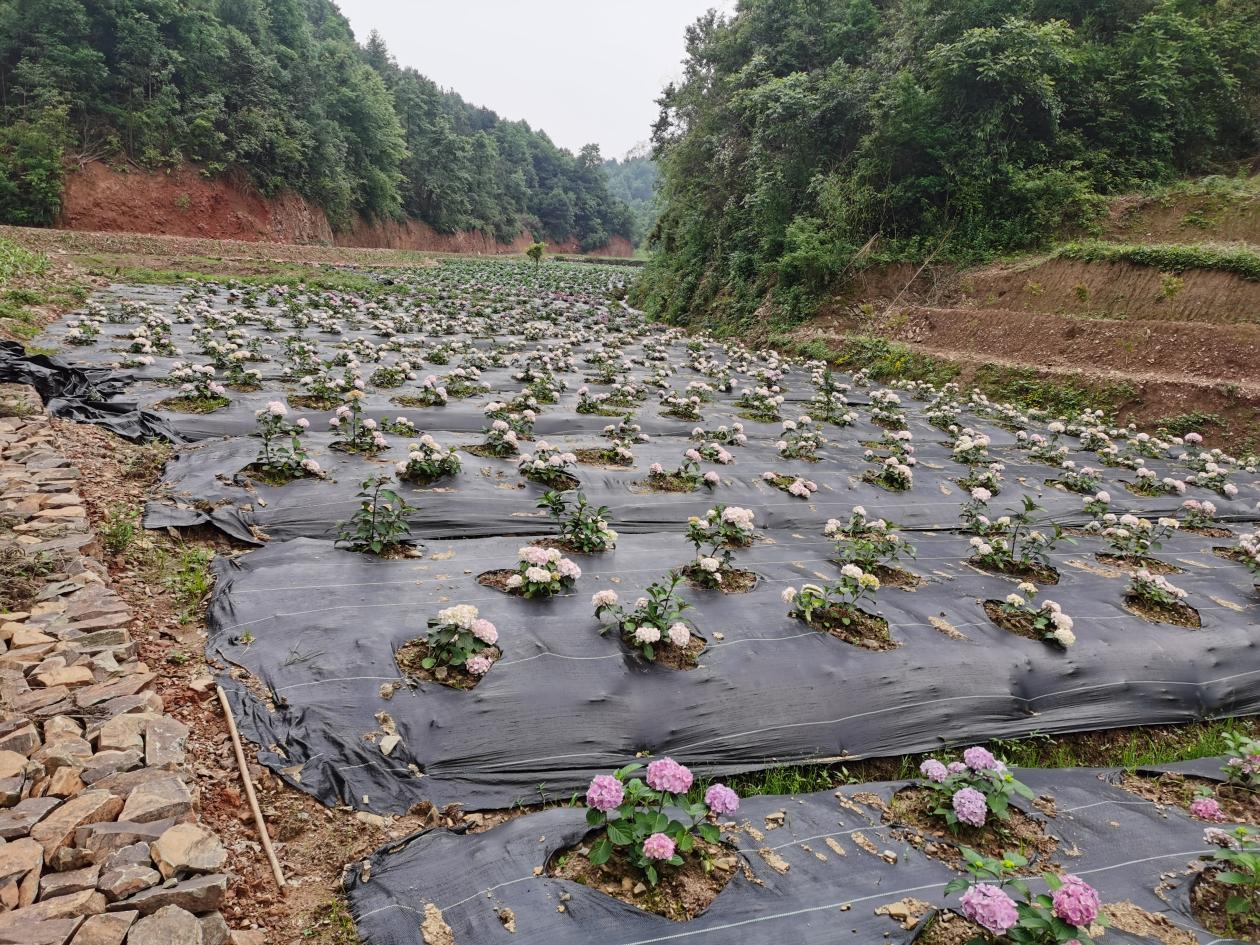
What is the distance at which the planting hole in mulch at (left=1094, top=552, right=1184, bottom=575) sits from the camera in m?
5.68

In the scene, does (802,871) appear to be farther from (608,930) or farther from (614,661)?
(614,661)

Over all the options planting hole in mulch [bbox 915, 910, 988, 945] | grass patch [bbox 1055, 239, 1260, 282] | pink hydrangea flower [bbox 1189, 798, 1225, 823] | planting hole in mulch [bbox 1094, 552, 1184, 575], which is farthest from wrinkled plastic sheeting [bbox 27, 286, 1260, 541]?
grass patch [bbox 1055, 239, 1260, 282]

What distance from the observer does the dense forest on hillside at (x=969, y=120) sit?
50.4 ft

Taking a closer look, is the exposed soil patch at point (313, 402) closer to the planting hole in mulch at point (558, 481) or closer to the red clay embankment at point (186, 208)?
the planting hole in mulch at point (558, 481)

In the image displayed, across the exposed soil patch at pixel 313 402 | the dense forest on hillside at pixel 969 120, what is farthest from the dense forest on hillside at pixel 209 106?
the exposed soil patch at pixel 313 402

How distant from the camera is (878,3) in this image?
20.0 metres

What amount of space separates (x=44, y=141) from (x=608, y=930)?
39447 mm

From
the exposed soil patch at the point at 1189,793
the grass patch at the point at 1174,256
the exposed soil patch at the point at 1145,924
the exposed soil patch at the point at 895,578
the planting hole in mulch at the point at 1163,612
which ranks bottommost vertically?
the exposed soil patch at the point at 1189,793

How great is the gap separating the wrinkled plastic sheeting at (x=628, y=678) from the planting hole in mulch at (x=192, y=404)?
401cm

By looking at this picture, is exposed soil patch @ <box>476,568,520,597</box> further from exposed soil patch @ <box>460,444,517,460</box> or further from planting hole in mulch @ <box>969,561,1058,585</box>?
planting hole in mulch @ <box>969,561,1058,585</box>

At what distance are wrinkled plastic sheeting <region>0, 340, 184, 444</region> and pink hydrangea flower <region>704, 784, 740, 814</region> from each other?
21.6 ft

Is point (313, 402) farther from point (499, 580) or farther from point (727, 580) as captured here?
point (727, 580)

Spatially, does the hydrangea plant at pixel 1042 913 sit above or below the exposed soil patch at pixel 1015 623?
above

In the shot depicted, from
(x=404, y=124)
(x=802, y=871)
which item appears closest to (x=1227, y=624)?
(x=802, y=871)
